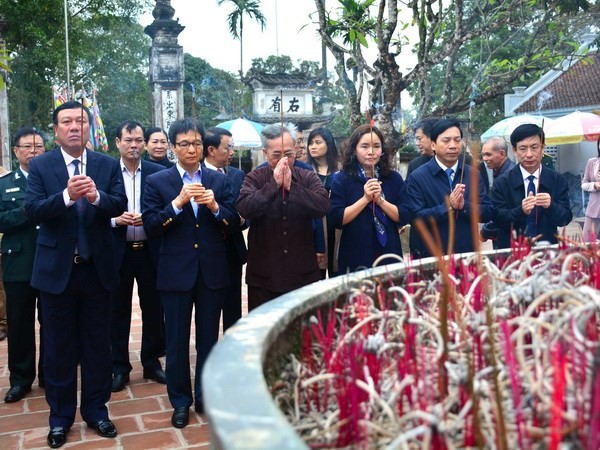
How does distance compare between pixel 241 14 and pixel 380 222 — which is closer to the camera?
pixel 380 222

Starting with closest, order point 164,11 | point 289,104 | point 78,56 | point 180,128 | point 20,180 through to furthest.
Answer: point 180,128 → point 20,180 → point 164,11 → point 78,56 → point 289,104

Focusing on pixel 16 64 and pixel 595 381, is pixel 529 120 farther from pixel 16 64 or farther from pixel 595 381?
pixel 16 64

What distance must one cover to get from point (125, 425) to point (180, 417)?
1.10 ft

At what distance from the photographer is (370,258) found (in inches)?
180

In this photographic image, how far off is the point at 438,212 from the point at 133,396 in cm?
233

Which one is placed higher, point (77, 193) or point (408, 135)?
point (408, 135)

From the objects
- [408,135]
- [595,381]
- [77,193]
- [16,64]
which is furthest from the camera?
[16,64]

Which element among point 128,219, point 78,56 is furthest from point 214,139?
point 78,56

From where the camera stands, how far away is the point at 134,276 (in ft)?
17.2

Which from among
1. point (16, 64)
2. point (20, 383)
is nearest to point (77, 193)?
point (20, 383)

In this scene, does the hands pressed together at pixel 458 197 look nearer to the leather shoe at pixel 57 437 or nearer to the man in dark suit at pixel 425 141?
the man in dark suit at pixel 425 141

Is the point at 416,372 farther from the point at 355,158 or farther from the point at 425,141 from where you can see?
the point at 425,141

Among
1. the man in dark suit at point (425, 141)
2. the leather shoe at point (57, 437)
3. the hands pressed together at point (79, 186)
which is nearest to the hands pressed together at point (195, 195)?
the hands pressed together at point (79, 186)

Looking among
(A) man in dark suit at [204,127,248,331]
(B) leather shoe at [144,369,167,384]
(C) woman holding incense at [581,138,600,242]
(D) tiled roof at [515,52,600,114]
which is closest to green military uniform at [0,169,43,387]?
(B) leather shoe at [144,369,167,384]
